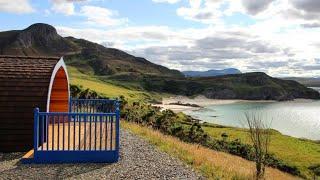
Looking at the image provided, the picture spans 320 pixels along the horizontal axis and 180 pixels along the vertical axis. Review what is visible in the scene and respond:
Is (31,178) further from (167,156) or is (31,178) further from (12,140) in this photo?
(167,156)

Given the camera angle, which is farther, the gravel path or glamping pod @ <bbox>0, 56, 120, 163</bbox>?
glamping pod @ <bbox>0, 56, 120, 163</bbox>

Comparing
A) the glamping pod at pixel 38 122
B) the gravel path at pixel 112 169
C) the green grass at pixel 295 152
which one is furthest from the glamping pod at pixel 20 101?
the green grass at pixel 295 152

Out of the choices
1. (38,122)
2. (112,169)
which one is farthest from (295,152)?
(38,122)

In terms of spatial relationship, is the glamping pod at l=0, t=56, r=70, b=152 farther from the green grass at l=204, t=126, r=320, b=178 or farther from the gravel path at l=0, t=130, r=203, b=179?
the green grass at l=204, t=126, r=320, b=178

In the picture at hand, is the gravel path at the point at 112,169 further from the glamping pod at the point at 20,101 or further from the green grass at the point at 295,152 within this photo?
the green grass at the point at 295,152

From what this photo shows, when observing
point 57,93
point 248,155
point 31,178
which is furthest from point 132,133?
point 248,155

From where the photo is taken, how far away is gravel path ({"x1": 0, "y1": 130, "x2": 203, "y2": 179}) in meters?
14.1

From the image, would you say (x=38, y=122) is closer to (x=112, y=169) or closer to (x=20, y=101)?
(x=20, y=101)

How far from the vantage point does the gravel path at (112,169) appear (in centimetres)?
1408

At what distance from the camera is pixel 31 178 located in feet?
45.0

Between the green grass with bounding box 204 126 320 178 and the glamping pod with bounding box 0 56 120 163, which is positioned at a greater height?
the glamping pod with bounding box 0 56 120 163

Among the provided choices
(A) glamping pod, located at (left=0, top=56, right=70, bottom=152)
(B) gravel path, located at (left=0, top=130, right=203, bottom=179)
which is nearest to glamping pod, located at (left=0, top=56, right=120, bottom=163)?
(A) glamping pod, located at (left=0, top=56, right=70, bottom=152)

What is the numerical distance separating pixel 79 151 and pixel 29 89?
3.81 meters

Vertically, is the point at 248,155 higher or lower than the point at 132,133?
lower
